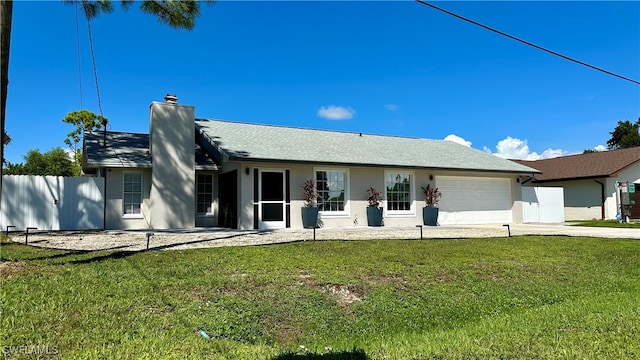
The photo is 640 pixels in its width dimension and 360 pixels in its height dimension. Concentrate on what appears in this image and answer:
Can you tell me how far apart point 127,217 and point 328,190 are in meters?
7.25

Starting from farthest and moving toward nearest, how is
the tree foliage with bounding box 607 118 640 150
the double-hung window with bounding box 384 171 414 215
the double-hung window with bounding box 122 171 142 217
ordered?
the tree foliage with bounding box 607 118 640 150
the double-hung window with bounding box 384 171 414 215
the double-hung window with bounding box 122 171 142 217

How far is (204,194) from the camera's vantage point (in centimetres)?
1662

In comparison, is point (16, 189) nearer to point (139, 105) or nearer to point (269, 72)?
point (139, 105)

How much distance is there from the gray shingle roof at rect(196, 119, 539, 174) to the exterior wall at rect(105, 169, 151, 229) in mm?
3356

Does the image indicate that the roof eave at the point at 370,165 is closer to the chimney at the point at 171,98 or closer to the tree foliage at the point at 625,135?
the chimney at the point at 171,98

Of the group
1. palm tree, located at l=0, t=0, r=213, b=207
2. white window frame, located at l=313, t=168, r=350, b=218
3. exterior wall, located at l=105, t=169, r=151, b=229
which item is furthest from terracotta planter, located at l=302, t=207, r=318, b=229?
palm tree, located at l=0, t=0, r=213, b=207

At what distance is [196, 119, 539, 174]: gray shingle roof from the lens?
15.2 metres

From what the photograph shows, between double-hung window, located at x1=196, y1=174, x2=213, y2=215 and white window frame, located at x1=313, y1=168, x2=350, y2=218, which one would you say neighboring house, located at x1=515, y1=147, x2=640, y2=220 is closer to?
white window frame, located at x1=313, y1=168, x2=350, y2=218

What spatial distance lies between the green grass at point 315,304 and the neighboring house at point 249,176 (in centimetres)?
611

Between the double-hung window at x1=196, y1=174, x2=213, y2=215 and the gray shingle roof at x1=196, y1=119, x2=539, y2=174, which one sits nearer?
the gray shingle roof at x1=196, y1=119, x2=539, y2=174

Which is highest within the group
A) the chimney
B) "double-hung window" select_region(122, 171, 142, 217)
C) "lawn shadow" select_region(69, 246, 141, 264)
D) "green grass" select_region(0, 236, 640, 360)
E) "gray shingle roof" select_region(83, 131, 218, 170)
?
the chimney

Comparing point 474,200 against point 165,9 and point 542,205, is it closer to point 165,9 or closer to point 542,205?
point 542,205

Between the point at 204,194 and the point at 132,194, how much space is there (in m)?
2.66

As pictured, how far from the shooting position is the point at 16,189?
1389 cm
